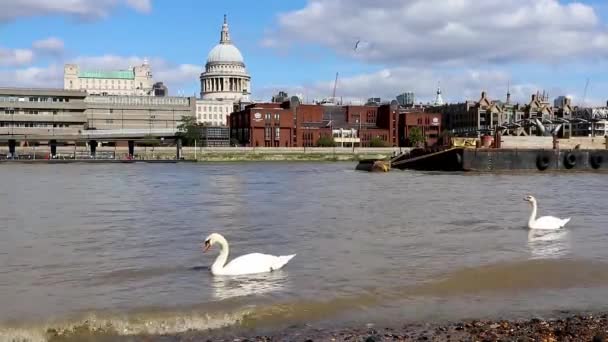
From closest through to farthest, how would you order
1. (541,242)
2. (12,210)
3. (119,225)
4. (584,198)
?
(541,242), (119,225), (12,210), (584,198)

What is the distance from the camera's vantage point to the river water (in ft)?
38.6

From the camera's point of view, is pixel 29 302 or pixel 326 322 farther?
pixel 29 302

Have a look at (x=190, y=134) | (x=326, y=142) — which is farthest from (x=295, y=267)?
(x=326, y=142)

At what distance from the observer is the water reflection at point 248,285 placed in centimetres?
1316

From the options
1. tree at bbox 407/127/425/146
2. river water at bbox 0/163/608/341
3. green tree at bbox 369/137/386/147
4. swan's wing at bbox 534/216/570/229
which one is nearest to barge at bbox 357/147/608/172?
river water at bbox 0/163/608/341

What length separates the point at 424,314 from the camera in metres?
11.7

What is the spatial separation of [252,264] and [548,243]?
9011mm

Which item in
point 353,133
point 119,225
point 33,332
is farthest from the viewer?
point 353,133

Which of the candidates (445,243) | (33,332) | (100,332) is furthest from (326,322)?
(445,243)

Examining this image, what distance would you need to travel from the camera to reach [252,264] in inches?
582

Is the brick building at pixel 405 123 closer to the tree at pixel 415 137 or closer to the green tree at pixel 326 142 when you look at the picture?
the tree at pixel 415 137

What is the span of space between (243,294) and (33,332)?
3.71 m

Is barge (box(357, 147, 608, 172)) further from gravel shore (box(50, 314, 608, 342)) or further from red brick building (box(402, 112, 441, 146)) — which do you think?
red brick building (box(402, 112, 441, 146))

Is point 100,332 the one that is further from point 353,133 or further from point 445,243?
point 353,133
